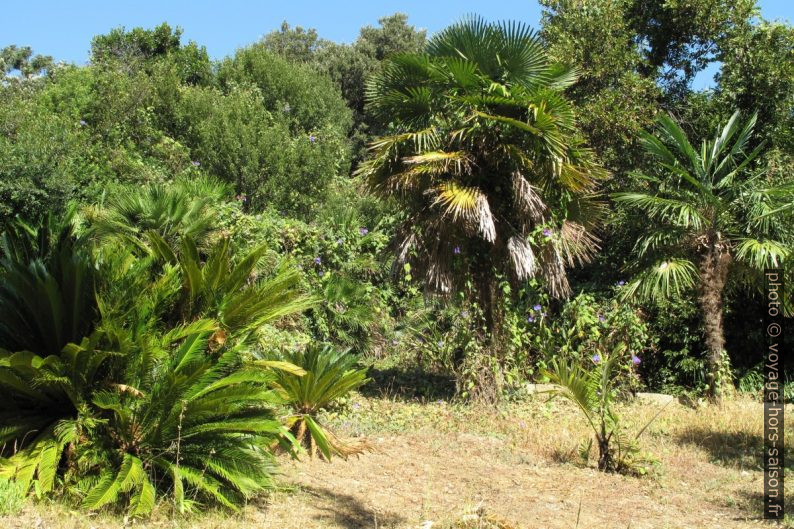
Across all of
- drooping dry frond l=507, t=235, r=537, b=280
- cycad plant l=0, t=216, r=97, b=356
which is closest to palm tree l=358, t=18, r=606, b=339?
drooping dry frond l=507, t=235, r=537, b=280

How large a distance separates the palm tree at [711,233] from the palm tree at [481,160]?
1168 mm

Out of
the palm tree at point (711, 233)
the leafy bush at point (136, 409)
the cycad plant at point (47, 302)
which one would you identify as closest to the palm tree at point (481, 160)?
the palm tree at point (711, 233)

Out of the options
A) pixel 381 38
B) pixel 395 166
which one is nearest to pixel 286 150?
pixel 395 166

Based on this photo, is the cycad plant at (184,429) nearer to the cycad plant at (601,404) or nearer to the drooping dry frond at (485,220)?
the cycad plant at (601,404)

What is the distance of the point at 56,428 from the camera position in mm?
5172

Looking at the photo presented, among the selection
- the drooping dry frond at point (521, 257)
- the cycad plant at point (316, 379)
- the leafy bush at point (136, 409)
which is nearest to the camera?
the leafy bush at point (136, 409)

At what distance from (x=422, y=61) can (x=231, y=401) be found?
554 cm

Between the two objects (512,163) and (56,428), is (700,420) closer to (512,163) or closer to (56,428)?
(512,163)

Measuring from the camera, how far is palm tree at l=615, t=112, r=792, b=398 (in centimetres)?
1016

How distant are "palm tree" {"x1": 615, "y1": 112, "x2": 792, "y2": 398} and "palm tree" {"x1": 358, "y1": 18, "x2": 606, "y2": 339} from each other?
46.0 inches

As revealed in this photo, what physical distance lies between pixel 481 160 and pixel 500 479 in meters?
4.27

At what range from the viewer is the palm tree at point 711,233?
10156 millimetres

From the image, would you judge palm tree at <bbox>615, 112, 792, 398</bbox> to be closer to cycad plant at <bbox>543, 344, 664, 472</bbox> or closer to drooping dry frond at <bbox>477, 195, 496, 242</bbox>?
drooping dry frond at <bbox>477, 195, 496, 242</bbox>

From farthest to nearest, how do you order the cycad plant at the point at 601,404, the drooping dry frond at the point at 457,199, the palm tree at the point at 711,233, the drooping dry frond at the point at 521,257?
the palm tree at the point at 711,233, the drooping dry frond at the point at 521,257, the drooping dry frond at the point at 457,199, the cycad plant at the point at 601,404
